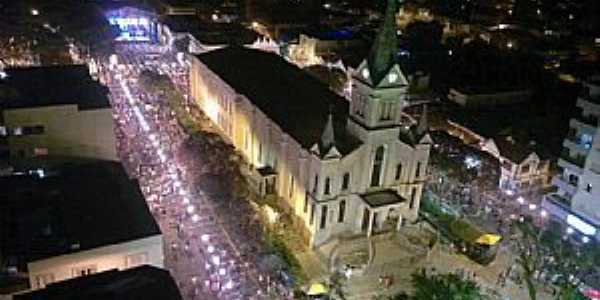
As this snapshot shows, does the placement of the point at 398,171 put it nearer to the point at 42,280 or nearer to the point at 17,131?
the point at 42,280

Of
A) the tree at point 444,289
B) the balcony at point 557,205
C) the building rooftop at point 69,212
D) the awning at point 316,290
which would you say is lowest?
the awning at point 316,290

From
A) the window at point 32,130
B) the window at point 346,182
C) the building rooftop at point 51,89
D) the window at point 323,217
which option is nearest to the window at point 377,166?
the window at point 346,182

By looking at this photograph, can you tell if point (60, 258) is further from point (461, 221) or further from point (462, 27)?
point (462, 27)

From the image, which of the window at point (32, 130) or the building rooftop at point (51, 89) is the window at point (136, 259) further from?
the window at point (32, 130)

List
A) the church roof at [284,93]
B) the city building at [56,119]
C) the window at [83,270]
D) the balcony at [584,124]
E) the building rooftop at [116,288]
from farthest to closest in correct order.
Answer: the balcony at [584,124]
the church roof at [284,93]
the city building at [56,119]
the window at [83,270]
the building rooftop at [116,288]

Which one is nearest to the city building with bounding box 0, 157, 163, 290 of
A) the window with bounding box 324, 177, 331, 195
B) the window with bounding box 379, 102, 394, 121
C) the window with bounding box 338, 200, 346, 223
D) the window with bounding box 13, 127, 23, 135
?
the window with bounding box 13, 127, 23, 135

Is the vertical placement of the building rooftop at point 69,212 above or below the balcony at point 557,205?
above

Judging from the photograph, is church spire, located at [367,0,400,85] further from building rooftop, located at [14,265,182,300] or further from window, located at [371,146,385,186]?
building rooftop, located at [14,265,182,300]

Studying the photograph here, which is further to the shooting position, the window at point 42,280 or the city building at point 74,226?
the city building at point 74,226
